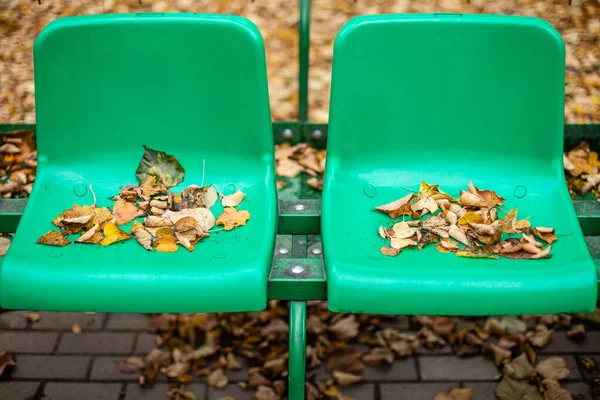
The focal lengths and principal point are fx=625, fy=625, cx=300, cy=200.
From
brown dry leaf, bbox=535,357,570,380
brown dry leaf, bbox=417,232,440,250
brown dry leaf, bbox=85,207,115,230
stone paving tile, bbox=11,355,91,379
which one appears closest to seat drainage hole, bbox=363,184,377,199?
brown dry leaf, bbox=417,232,440,250

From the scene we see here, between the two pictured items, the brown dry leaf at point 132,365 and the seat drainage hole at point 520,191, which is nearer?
the seat drainage hole at point 520,191

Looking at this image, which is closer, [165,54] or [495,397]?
[165,54]

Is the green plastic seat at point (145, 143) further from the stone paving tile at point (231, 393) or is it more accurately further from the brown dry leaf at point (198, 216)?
the stone paving tile at point (231, 393)

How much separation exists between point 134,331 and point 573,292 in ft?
4.87

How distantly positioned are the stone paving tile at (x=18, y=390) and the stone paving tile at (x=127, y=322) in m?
0.32

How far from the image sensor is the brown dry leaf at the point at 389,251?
147 centimetres

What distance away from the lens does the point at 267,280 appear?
1.39m

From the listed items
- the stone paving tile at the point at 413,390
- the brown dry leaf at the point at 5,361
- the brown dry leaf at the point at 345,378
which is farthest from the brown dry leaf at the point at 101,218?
the stone paving tile at the point at 413,390

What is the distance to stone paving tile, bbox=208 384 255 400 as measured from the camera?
197cm

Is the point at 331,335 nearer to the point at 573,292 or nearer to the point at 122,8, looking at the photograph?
the point at 573,292

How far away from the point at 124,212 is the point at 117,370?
0.72 meters

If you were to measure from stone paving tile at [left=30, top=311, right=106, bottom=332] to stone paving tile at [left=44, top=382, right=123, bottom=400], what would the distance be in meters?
0.25

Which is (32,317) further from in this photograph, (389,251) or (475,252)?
(475,252)

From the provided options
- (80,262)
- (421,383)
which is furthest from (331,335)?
(80,262)
